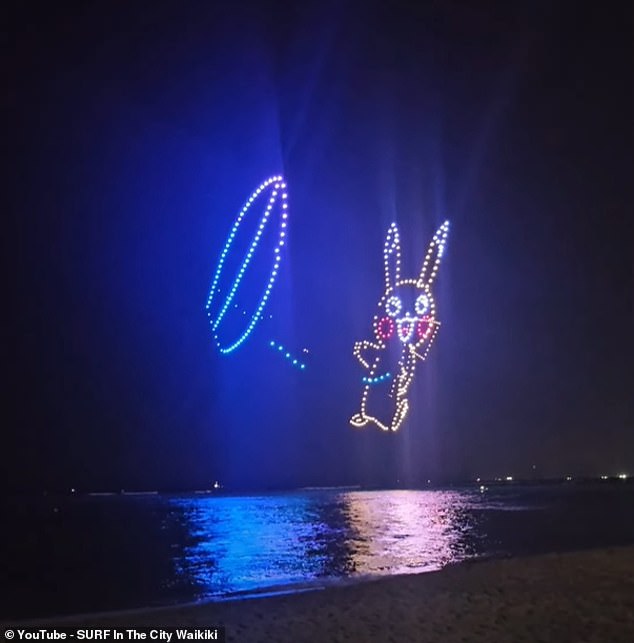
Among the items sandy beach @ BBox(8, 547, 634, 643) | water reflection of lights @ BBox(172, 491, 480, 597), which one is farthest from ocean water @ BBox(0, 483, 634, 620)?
sandy beach @ BBox(8, 547, 634, 643)

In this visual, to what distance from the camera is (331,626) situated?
16.6 feet

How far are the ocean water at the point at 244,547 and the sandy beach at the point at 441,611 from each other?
3.56 ft

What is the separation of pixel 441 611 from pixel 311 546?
5433mm

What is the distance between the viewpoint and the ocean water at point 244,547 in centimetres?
780

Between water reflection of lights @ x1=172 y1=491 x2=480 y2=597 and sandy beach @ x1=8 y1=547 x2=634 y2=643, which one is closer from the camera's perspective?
sandy beach @ x1=8 y1=547 x2=634 y2=643

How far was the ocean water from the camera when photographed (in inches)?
307

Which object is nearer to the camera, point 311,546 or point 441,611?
point 441,611

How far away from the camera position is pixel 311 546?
10695 millimetres

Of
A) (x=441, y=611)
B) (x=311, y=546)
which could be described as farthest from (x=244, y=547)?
(x=441, y=611)

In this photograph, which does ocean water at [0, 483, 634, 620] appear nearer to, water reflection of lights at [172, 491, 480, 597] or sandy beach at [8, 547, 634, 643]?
water reflection of lights at [172, 491, 480, 597]

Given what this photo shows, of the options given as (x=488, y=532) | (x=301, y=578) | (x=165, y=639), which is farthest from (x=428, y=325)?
(x=165, y=639)

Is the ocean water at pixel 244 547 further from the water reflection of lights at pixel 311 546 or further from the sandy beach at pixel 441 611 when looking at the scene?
the sandy beach at pixel 441 611

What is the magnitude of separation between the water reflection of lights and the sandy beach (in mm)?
1348

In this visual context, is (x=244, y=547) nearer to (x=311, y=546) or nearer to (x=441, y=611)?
(x=311, y=546)
